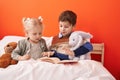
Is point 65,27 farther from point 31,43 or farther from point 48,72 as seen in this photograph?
point 48,72

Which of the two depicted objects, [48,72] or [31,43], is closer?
[48,72]

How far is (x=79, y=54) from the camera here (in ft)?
6.16

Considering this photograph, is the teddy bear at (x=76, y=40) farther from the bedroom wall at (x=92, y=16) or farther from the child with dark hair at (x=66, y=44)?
the bedroom wall at (x=92, y=16)

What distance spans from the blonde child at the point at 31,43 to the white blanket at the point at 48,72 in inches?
6.8

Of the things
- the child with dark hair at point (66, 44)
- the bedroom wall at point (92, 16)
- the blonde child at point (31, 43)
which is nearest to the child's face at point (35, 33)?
the blonde child at point (31, 43)

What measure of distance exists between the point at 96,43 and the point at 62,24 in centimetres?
46

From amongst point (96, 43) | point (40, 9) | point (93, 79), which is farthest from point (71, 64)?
point (40, 9)

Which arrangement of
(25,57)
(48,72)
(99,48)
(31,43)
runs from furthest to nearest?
(99,48) < (31,43) < (25,57) < (48,72)

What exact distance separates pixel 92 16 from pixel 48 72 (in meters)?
0.84

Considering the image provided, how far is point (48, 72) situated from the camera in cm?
154

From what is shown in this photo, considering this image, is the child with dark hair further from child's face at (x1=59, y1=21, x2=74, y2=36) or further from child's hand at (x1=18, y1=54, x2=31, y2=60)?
child's hand at (x1=18, y1=54, x2=31, y2=60)

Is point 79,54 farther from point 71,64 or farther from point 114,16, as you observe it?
point 114,16

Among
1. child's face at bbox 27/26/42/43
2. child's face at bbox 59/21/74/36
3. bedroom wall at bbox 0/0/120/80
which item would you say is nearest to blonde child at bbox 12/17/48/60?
child's face at bbox 27/26/42/43

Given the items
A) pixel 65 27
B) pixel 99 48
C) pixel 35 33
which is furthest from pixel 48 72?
pixel 99 48
